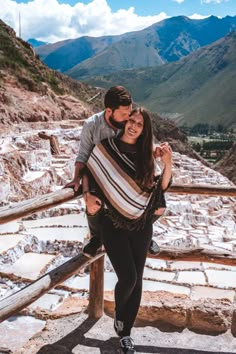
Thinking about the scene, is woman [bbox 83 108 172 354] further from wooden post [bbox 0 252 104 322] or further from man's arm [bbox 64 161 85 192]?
wooden post [bbox 0 252 104 322]

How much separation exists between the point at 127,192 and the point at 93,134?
1.14 feet

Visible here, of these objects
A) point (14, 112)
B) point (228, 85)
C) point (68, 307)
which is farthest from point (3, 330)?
point (228, 85)

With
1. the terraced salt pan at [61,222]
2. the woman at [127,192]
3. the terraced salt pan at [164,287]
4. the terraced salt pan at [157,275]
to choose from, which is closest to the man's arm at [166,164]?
the woman at [127,192]

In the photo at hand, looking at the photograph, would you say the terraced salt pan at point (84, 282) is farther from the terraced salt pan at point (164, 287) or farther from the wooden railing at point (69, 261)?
the wooden railing at point (69, 261)

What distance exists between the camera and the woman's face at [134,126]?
6.69ft

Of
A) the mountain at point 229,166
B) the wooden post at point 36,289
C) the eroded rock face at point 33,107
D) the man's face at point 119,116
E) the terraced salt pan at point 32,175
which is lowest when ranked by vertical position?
the mountain at point 229,166

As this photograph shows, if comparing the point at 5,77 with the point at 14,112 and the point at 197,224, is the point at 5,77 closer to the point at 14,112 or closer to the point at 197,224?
the point at 14,112

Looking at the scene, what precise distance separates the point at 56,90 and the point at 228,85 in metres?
99.4

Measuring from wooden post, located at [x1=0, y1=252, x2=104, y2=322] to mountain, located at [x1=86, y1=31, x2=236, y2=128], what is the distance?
3876 inches

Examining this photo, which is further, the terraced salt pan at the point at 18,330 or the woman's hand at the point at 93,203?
the terraced salt pan at the point at 18,330

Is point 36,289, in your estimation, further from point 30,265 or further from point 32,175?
point 32,175

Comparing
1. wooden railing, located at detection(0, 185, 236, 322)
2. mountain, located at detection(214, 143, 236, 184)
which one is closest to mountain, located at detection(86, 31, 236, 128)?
mountain, located at detection(214, 143, 236, 184)

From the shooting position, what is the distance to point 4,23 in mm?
29266

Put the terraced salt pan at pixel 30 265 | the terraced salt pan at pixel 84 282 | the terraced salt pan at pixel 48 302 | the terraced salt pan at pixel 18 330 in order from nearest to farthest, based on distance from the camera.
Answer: the terraced salt pan at pixel 18 330 → the terraced salt pan at pixel 48 302 → the terraced salt pan at pixel 84 282 → the terraced salt pan at pixel 30 265
